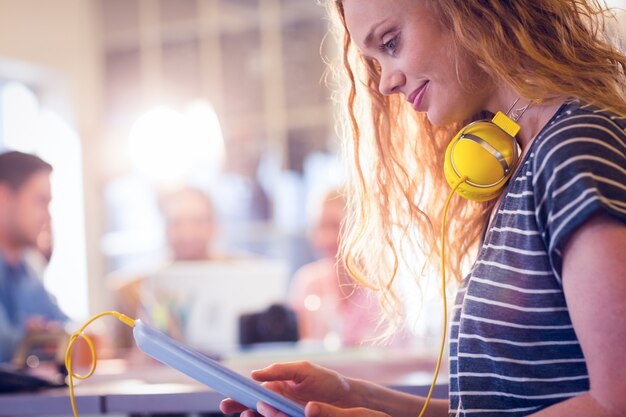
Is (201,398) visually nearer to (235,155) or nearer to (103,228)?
(235,155)

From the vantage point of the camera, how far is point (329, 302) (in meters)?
3.51

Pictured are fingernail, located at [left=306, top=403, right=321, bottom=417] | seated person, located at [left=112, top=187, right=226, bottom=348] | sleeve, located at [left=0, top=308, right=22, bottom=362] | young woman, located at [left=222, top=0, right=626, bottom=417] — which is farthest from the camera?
seated person, located at [left=112, top=187, right=226, bottom=348]

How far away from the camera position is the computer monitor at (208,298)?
279 centimetres

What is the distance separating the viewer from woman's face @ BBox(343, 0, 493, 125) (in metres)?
1.06

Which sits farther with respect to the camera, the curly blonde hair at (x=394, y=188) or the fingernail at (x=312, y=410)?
the curly blonde hair at (x=394, y=188)

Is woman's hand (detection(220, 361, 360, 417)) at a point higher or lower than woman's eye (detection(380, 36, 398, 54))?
lower

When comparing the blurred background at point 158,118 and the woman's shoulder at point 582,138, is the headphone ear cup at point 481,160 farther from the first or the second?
the blurred background at point 158,118

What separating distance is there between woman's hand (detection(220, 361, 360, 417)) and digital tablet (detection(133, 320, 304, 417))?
0.49ft

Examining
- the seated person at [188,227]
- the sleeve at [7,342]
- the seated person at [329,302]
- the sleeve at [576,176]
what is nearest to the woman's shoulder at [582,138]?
the sleeve at [576,176]

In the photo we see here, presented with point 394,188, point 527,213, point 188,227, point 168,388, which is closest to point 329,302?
point 188,227

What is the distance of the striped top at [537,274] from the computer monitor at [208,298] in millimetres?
1815

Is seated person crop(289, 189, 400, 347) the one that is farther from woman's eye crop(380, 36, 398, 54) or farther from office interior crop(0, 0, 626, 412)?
woman's eye crop(380, 36, 398, 54)

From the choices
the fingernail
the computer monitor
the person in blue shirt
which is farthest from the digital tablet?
the person in blue shirt

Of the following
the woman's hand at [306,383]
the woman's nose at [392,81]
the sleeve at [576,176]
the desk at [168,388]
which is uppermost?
the woman's nose at [392,81]
